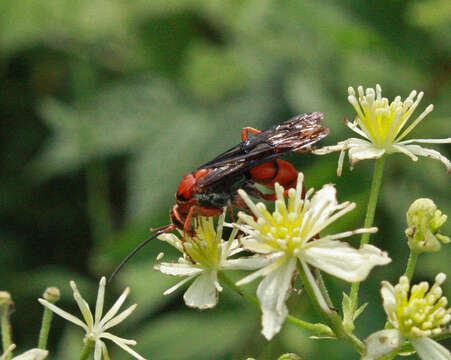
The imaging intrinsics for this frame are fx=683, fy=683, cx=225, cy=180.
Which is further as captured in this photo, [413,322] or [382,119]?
[382,119]

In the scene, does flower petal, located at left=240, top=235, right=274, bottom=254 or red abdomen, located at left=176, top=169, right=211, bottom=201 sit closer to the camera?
flower petal, located at left=240, top=235, right=274, bottom=254

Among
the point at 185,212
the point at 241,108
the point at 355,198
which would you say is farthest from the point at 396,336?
the point at 241,108

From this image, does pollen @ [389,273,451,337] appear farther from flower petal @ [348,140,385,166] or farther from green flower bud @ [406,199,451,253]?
flower petal @ [348,140,385,166]

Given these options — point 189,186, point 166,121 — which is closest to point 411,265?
point 189,186

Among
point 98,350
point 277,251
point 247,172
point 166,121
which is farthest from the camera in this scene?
point 166,121

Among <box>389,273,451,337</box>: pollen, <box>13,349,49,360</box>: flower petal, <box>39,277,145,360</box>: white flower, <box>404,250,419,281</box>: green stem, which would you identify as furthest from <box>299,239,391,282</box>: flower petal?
<box>13,349,49,360</box>: flower petal

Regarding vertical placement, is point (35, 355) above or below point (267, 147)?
below

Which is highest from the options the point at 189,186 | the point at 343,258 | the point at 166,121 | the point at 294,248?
the point at 166,121

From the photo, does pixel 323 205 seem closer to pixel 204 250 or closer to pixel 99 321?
pixel 204 250
